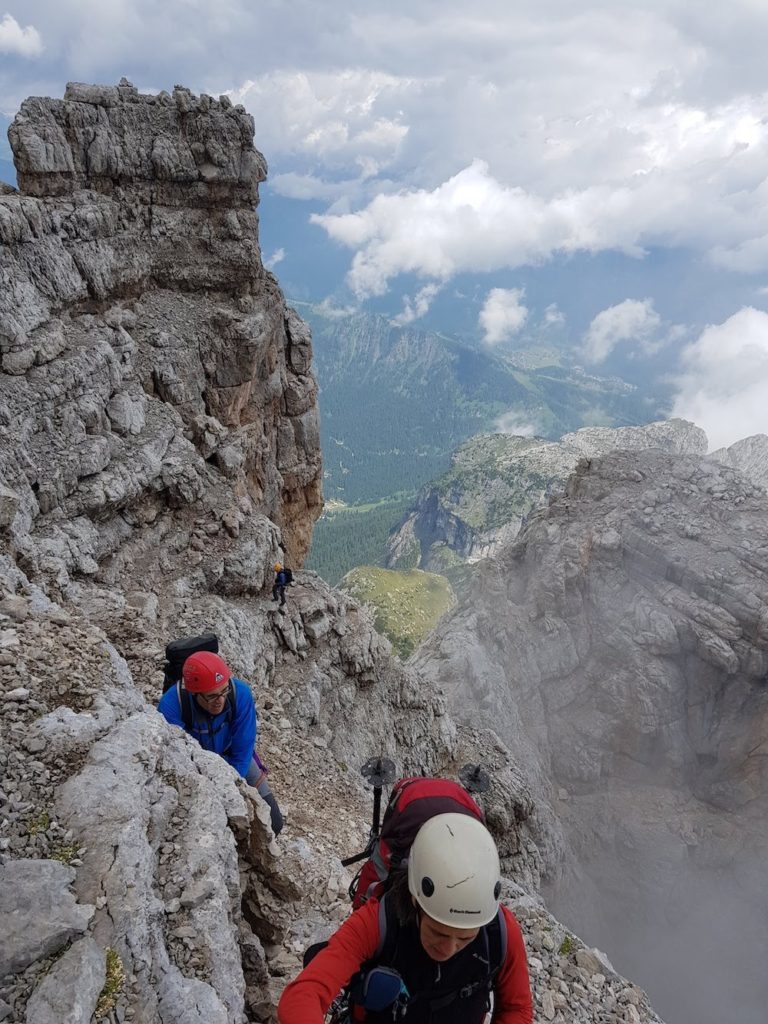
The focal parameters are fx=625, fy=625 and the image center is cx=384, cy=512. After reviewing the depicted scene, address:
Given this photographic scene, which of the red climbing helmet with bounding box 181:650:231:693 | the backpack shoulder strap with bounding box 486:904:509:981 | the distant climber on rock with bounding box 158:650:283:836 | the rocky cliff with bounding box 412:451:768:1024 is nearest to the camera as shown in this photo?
the backpack shoulder strap with bounding box 486:904:509:981

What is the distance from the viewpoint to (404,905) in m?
5.89

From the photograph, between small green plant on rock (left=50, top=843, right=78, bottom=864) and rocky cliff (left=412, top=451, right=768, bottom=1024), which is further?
rocky cliff (left=412, top=451, right=768, bottom=1024)

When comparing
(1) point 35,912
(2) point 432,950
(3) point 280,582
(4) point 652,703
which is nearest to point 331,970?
(2) point 432,950

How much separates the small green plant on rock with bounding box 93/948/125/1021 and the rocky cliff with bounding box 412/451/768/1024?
45.0 metres

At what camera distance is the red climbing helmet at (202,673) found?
9625 millimetres

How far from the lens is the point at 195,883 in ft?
23.8

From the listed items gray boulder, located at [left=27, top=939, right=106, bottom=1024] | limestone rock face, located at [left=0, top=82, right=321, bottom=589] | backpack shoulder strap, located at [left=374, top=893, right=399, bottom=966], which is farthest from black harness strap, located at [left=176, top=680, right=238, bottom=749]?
limestone rock face, located at [left=0, top=82, right=321, bottom=589]

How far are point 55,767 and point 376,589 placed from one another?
161209 mm

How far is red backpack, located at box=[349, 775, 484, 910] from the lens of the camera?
6.52m

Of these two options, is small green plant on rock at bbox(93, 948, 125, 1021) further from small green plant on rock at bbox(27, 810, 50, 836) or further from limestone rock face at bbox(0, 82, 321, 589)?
limestone rock face at bbox(0, 82, 321, 589)

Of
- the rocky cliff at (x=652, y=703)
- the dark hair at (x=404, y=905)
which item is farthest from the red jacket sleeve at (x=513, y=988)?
the rocky cliff at (x=652, y=703)

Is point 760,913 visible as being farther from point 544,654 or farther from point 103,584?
point 103,584

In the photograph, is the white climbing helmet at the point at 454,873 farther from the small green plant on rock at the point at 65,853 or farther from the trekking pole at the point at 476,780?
the trekking pole at the point at 476,780

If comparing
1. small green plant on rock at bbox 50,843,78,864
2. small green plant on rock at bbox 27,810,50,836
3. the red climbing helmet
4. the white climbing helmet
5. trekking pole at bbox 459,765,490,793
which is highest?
the white climbing helmet
